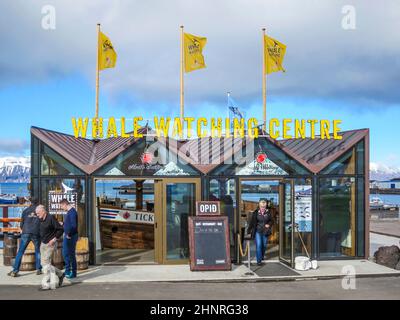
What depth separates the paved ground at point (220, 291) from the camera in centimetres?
958

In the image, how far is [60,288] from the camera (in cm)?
1018

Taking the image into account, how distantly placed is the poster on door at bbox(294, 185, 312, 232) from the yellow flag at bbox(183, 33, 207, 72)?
6157 millimetres

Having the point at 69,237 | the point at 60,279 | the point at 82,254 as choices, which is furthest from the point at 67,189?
the point at 60,279

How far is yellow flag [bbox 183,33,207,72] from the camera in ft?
57.7

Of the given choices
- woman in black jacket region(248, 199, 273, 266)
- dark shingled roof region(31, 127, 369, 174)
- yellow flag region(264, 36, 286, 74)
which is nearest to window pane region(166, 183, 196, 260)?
dark shingled roof region(31, 127, 369, 174)

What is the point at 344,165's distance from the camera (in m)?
13.8

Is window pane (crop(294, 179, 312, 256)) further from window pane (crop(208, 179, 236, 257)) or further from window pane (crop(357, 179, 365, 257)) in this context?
window pane (crop(208, 179, 236, 257))

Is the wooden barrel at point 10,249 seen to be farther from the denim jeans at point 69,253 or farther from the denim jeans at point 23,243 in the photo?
the denim jeans at point 69,253

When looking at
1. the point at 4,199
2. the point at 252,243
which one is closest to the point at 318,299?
the point at 252,243

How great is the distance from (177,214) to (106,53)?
6.76m

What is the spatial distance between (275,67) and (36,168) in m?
7.95

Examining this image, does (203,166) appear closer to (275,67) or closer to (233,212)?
(233,212)

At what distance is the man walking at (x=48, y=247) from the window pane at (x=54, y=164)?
8.45 ft

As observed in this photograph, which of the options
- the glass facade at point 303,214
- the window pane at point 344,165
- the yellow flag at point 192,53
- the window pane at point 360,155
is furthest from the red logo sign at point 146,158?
the window pane at point 360,155
